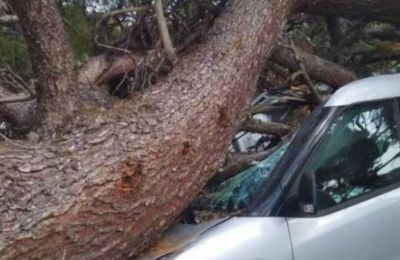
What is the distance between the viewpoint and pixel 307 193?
284 cm

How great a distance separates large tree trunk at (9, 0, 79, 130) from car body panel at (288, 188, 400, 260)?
1.44 metres

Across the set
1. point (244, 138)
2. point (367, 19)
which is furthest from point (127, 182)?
point (367, 19)

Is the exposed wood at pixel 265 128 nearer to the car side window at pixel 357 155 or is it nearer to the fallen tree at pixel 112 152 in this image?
the fallen tree at pixel 112 152

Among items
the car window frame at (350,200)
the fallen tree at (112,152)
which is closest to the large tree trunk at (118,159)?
the fallen tree at (112,152)

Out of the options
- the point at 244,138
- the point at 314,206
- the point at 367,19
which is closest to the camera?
the point at 314,206

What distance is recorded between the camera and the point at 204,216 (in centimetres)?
333

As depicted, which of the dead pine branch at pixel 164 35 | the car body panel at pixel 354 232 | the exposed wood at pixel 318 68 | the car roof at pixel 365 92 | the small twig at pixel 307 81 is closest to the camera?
the car body panel at pixel 354 232

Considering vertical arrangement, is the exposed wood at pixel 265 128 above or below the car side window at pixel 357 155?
below

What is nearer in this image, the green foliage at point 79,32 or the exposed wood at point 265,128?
the exposed wood at point 265,128

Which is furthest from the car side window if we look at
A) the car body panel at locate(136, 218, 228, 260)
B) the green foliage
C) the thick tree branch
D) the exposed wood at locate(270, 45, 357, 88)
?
the thick tree branch

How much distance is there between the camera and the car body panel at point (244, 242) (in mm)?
2740

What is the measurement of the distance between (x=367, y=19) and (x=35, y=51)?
3.45m

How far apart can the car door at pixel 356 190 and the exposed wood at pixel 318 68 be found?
2.18 m

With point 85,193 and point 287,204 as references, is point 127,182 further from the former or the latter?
point 287,204
